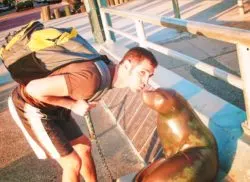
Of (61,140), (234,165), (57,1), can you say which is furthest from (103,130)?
(57,1)

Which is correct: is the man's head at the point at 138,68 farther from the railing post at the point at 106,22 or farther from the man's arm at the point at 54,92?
the railing post at the point at 106,22

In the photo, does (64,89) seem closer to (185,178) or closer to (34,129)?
(34,129)

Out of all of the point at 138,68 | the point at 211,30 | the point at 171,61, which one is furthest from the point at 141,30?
the point at 138,68

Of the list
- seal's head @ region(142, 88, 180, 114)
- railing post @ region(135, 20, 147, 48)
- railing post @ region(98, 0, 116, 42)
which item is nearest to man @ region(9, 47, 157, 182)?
seal's head @ region(142, 88, 180, 114)

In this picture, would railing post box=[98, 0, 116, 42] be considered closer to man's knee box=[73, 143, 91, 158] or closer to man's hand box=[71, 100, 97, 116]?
man's knee box=[73, 143, 91, 158]

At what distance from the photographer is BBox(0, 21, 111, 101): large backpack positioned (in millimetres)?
2428

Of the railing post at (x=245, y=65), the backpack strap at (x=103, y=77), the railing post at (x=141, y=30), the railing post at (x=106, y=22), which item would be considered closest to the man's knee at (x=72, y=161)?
the backpack strap at (x=103, y=77)

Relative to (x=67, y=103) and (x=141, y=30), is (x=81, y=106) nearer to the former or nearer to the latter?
(x=67, y=103)

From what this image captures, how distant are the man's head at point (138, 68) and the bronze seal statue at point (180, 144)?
0.55 ft

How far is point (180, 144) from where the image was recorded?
2.77 metres

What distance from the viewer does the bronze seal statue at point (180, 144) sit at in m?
2.55

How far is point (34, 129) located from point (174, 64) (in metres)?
4.58

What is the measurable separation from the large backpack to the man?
65 mm

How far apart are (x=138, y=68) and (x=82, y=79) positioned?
0.41 meters
